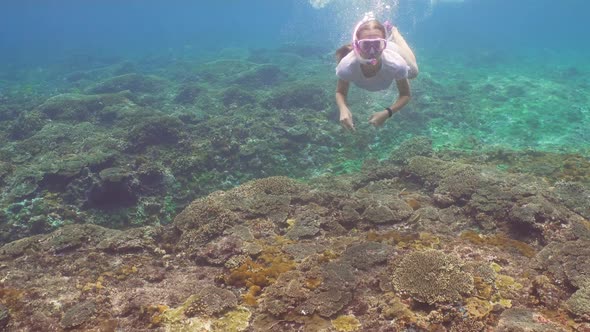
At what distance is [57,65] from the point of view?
146ft

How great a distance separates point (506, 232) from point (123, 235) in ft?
25.6

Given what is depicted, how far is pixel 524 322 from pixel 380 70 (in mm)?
4262

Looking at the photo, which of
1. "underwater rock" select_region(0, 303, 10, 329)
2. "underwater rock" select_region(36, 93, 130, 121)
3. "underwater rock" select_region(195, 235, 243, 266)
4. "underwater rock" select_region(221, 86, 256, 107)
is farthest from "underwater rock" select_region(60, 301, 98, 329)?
"underwater rock" select_region(221, 86, 256, 107)

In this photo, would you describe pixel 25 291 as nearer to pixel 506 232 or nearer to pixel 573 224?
pixel 506 232

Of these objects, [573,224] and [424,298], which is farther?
[573,224]

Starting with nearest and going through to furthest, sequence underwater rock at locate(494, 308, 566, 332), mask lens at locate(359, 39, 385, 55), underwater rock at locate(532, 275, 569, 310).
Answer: underwater rock at locate(494, 308, 566, 332)
underwater rock at locate(532, 275, 569, 310)
mask lens at locate(359, 39, 385, 55)

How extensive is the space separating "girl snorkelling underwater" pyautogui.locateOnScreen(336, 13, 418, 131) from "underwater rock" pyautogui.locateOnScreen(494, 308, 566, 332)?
3200mm

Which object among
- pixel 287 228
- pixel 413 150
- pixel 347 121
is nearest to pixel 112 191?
pixel 287 228

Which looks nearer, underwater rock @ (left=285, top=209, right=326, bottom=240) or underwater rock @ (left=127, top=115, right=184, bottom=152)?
underwater rock @ (left=285, top=209, right=326, bottom=240)

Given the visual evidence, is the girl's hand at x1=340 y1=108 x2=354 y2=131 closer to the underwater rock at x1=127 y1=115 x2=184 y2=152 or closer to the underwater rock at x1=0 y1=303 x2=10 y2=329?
the underwater rock at x1=0 y1=303 x2=10 y2=329

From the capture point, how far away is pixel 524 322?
166 inches

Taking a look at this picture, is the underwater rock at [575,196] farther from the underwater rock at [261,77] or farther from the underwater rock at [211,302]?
the underwater rock at [261,77]

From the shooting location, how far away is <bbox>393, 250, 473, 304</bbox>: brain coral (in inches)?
185

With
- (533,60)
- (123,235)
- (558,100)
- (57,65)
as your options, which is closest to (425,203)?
(123,235)
